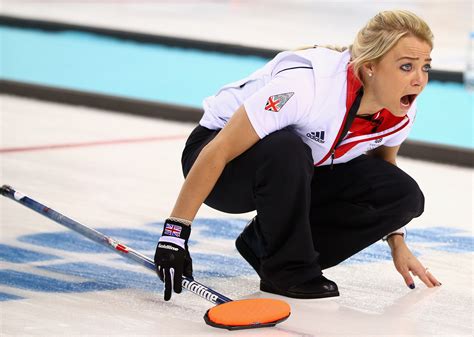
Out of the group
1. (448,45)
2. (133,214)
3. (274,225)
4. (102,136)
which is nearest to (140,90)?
→ (102,136)

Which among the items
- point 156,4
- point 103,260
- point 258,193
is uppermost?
point 156,4

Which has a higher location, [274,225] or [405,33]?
[405,33]

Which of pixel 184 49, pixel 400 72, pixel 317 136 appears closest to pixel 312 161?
pixel 317 136

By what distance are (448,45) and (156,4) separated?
3.89 m

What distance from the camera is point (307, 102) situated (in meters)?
2.82

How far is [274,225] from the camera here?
9.46ft

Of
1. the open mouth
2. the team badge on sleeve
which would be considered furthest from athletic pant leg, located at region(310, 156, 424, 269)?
the team badge on sleeve

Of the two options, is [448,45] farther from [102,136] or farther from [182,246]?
[182,246]

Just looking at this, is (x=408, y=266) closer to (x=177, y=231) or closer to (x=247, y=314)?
(x=247, y=314)

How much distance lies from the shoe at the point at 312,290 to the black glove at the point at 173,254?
1.07 ft

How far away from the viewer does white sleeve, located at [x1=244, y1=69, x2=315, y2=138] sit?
9.13 ft

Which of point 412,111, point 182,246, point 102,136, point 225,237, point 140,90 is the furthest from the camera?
point 140,90

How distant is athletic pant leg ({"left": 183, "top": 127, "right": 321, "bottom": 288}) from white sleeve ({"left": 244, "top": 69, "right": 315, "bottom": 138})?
45mm

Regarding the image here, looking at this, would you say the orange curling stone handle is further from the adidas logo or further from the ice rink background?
the adidas logo
